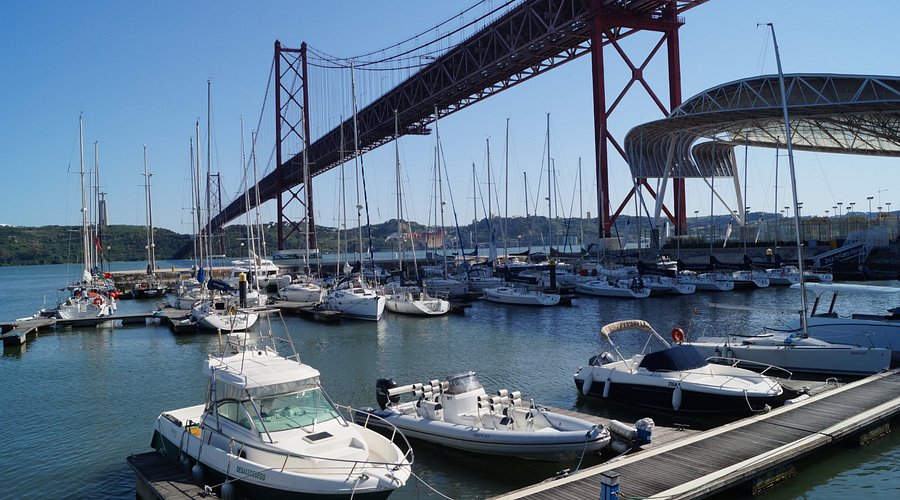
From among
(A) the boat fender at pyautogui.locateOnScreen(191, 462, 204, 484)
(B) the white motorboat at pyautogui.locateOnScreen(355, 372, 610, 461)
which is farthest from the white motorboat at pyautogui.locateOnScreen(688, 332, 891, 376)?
(A) the boat fender at pyautogui.locateOnScreen(191, 462, 204, 484)

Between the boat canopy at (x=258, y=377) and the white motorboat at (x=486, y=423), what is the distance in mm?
2185

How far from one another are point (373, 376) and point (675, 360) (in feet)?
32.5

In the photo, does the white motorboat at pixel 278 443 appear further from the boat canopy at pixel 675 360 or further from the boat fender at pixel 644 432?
the boat canopy at pixel 675 360

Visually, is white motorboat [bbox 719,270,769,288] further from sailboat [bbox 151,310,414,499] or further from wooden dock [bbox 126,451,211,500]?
wooden dock [bbox 126,451,211,500]

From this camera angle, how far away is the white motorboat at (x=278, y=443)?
9547 millimetres

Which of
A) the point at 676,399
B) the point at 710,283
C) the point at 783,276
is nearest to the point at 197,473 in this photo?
the point at 676,399

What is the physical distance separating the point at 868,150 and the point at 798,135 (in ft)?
30.4

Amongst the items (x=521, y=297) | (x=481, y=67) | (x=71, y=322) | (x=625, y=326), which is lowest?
(x=71, y=322)

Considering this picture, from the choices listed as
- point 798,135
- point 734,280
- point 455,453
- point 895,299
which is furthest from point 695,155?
point 455,453

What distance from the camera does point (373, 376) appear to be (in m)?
21.8

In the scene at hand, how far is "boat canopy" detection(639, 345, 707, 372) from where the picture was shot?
636 inches

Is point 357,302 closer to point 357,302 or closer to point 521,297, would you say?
point 357,302

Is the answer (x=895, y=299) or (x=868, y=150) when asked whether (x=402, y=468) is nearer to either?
(x=895, y=299)

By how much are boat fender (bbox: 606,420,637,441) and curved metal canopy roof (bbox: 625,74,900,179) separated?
35564mm
